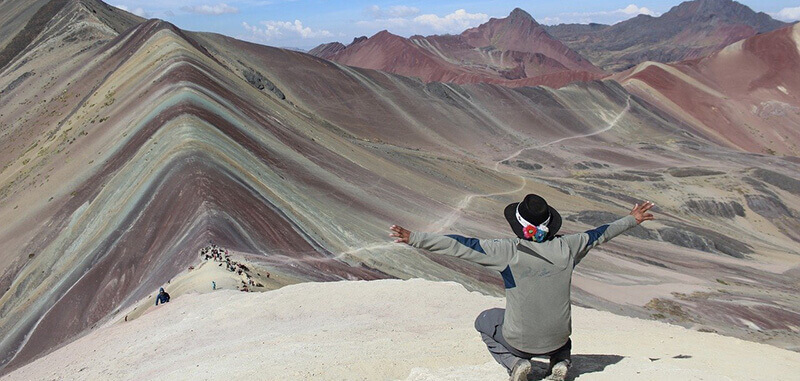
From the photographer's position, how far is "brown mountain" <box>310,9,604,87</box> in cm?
11974

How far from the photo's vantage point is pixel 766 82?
3898 inches

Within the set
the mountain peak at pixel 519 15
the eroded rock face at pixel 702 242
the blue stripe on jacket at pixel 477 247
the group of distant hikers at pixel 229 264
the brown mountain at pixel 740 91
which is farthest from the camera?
the mountain peak at pixel 519 15

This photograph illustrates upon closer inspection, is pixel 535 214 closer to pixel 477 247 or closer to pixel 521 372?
pixel 477 247

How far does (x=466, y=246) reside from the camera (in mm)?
5207

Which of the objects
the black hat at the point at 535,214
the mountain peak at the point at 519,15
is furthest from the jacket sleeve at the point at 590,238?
the mountain peak at the point at 519,15

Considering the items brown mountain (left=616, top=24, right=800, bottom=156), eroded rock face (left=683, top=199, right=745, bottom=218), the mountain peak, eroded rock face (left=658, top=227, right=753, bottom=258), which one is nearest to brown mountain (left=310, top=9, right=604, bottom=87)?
the mountain peak

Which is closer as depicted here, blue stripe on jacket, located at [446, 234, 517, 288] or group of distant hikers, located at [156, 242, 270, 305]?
blue stripe on jacket, located at [446, 234, 517, 288]

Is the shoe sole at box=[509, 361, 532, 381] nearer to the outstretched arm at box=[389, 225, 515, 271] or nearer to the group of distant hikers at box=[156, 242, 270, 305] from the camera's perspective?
the outstretched arm at box=[389, 225, 515, 271]

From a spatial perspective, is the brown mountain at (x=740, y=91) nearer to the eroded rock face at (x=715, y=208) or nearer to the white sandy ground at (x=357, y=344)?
the eroded rock face at (x=715, y=208)

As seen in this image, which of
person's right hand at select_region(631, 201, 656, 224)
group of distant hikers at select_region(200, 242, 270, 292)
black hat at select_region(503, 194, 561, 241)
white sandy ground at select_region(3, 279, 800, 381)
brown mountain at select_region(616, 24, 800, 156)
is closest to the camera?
black hat at select_region(503, 194, 561, 241)

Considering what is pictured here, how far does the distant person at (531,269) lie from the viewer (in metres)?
5.12

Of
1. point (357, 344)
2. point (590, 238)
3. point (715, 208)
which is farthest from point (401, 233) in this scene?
point (715, 208)

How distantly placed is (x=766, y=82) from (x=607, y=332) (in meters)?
107

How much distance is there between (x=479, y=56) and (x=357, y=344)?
146410mm
